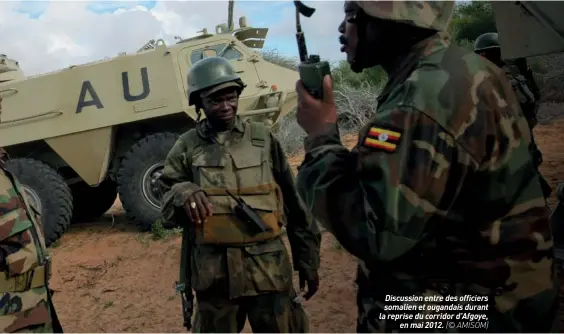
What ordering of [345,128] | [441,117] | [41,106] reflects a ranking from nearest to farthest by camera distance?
[441,117] → [41,106] → [345,128]

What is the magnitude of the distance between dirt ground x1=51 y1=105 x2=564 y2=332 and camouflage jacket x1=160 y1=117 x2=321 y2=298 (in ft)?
4.85

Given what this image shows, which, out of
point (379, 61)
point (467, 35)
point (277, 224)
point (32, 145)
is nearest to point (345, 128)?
point (467, 35)

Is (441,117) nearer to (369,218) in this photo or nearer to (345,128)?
(369,218)

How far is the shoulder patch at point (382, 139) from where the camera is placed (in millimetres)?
1279

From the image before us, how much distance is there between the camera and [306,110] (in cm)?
151

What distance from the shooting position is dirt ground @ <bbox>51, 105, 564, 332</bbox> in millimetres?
4707

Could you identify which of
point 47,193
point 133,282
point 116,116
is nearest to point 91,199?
point 47,193

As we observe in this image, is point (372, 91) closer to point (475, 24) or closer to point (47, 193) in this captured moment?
point (475, 24)

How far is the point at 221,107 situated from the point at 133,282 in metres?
3.56

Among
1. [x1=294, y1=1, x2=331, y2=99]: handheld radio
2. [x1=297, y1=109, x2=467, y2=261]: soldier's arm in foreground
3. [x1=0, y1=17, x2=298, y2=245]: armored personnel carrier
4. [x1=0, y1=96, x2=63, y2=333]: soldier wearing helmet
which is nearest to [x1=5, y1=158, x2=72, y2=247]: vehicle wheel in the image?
[x1=0, y1=17, x2=298, y2=245]: armored personnel carrier

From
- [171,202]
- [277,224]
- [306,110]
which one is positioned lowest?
[277,224]

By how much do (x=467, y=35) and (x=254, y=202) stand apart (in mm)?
13042

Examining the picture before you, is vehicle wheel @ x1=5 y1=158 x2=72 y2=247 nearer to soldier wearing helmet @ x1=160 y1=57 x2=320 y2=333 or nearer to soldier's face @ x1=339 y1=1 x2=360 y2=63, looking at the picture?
soldier wearing helmet @ x1=160 y1=57 x2=320 y2=333

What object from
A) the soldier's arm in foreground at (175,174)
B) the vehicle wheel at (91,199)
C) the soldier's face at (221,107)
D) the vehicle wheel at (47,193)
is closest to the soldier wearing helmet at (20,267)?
the soldier's arm in foreground at (175,174)
